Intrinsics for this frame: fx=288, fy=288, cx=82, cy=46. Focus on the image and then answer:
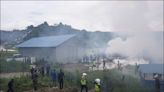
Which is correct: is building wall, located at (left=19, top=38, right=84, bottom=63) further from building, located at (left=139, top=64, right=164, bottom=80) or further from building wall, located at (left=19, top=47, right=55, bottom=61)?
building, located at (left=139, top=64, right=164, bottom=80)

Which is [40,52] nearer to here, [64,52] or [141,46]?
[64,52]

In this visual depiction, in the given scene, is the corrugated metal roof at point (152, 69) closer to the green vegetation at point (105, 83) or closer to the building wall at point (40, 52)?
the green vegetation at point (105, 83)

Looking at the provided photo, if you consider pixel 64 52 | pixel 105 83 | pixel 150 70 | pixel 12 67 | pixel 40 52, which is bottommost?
pixel 105 83

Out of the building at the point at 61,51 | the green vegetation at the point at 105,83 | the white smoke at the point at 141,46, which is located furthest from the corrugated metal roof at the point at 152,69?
the building at the point at 61,51

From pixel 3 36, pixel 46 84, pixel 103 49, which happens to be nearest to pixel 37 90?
pixel 46 84

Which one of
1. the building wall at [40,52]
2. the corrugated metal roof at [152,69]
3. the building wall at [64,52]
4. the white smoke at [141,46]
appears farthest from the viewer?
the building wall at [40,52]

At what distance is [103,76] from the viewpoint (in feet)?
64.0

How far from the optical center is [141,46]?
34.3 meters

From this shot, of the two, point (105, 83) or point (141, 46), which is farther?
point (141, 46)

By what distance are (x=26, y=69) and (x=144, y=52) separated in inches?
537

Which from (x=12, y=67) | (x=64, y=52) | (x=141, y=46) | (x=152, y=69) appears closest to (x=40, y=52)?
(x=64, y=52)

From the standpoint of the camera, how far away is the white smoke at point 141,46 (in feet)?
108

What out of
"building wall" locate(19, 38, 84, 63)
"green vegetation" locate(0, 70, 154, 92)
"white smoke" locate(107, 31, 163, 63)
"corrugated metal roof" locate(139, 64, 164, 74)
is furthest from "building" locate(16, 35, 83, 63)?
"corrugated metal roof" locate(139, 64, 164, 74)

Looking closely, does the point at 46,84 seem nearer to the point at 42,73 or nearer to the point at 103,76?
the point at 42,73
